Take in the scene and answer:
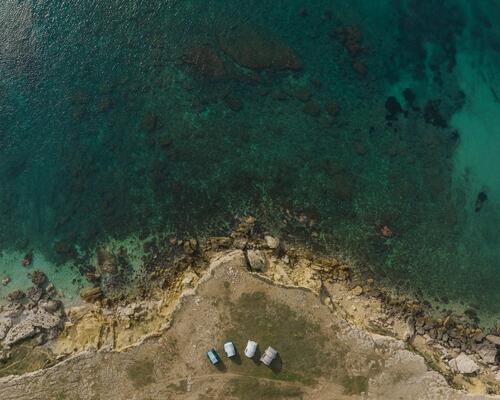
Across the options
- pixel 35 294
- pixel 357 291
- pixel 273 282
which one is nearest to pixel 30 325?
pixel 35 294

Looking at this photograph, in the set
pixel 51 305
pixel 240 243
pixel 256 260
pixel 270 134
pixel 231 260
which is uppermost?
pixel 270 134

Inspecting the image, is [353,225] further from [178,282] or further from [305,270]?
[178,282]

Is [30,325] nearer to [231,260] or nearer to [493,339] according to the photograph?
[231,260]

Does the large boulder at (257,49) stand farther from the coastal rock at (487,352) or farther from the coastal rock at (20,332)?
the coastal rock at (20,332)

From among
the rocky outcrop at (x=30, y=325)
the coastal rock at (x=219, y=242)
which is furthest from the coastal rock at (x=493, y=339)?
the rocky outcrop at (x=30, y=325)

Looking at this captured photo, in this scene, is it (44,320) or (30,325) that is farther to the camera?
(44,320)

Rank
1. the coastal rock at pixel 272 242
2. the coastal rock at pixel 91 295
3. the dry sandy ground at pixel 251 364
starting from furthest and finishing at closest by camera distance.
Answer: the coastal rock at pixel 91 295 < the coastal rock at pixel 272 242 < the dry sandy ground at pixel 251 364
